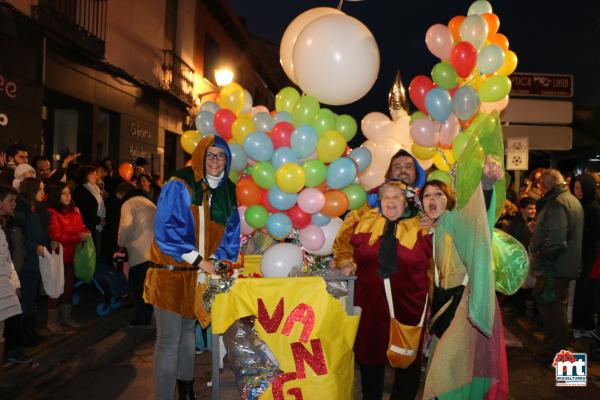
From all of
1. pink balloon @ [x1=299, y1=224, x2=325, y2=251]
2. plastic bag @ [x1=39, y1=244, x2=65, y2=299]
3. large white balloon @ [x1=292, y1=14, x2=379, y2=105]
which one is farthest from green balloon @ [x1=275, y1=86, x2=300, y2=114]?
plastic bag @ [x1=39, y1=244, x2=65, y2=299]

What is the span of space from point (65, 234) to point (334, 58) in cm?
366

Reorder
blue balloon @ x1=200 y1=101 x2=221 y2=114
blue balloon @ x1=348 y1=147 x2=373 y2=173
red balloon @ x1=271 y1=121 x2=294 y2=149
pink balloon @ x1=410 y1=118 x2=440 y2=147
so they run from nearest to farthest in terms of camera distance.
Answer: red balloon @ x1=271 y1=121 x2=294 y2=149
blue balloon @ x1=348 y1=147 x2=373 y2=173
blue balloon @ x1=200 y1=101 x2=221 y2=114
pink balloon @ x1=410 y1=118 x2=440 y2=147

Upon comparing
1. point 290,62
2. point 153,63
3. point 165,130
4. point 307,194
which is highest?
point 153,63

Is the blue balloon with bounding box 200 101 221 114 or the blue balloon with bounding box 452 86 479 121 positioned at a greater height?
the blue balloon with bounding box 452 86 479 121

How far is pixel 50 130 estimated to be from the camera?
33.6 ft

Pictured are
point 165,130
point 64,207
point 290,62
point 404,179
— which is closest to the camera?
point 404,179

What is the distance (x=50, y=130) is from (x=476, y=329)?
9514mm

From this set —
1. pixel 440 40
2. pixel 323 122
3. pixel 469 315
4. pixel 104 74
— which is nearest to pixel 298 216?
pixel 323 122

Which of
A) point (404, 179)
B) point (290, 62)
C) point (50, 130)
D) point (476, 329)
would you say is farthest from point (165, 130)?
point (476, 329)

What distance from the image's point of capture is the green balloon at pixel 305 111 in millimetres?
3992

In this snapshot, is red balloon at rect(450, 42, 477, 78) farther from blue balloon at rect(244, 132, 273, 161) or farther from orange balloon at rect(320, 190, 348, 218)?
blue balloon at rect(244, 132, 273, 161)

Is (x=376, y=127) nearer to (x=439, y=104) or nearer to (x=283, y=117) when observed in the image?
(x=439, y=104)

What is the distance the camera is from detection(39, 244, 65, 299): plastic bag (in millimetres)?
5406

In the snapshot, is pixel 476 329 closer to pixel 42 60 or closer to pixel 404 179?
pixel 404 179
